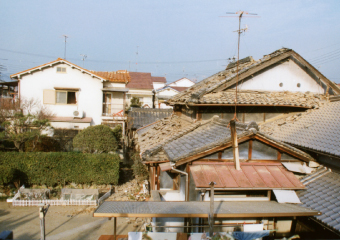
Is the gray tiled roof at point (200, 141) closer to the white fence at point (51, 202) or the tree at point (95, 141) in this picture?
the white fence at point (51, 202)

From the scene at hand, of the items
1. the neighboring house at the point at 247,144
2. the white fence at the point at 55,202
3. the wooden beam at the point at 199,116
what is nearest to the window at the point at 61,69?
the white fence at the point at 55,202

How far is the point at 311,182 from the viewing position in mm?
6867

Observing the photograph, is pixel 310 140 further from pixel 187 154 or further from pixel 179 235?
pixel 179 235

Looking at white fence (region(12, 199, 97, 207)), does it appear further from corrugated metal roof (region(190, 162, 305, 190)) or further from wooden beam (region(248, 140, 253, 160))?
wooden beam (region(248, 140, 253, 160))

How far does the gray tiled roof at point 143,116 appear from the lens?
2009 centimetres

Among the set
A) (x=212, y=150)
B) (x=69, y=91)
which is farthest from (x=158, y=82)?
(x=212, y=150)

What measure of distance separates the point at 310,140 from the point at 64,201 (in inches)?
480

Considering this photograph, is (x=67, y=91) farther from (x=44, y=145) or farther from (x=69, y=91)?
(x=44, y=145)

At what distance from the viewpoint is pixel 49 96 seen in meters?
23.2

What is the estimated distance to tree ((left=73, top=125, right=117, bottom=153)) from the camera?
53.3 ft

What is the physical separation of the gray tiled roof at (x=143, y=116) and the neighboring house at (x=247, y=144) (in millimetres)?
7482

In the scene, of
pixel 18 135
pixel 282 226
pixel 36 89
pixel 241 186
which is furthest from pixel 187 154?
pixel 36 89

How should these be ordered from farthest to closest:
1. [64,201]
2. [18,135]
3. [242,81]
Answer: [18,135], [64,201], [242,81]

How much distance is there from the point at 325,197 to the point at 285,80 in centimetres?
698
